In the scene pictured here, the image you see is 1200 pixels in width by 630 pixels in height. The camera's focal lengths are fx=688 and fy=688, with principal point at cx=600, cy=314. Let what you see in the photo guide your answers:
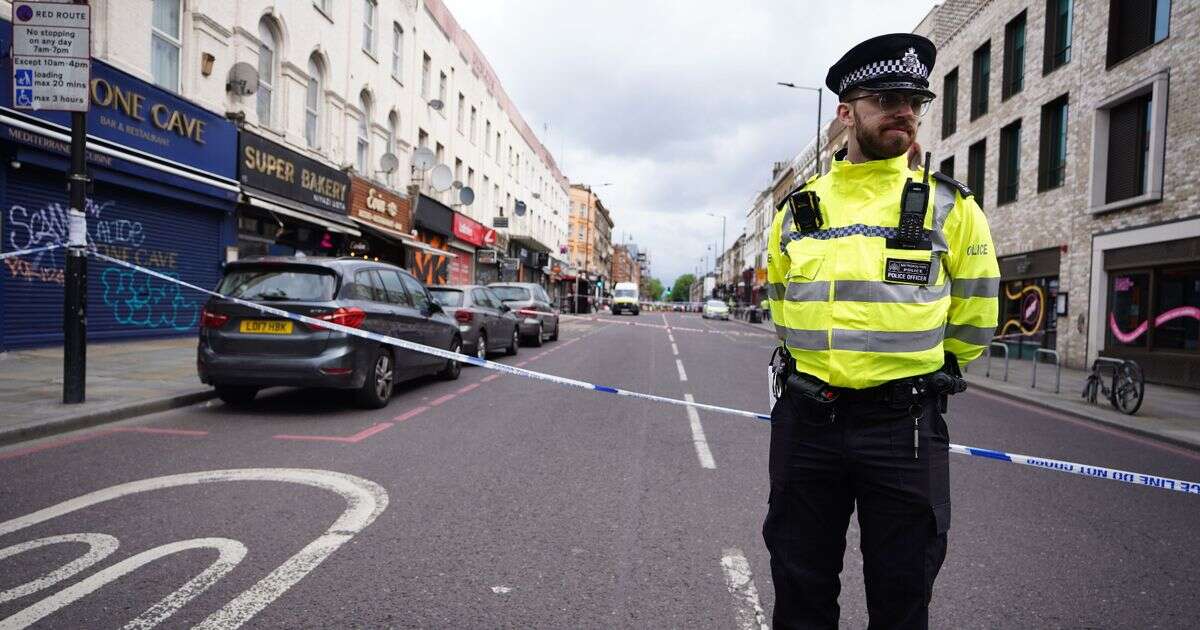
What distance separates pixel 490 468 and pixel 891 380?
13.0 feet

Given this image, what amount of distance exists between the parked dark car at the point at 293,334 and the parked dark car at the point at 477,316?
14.4 ft

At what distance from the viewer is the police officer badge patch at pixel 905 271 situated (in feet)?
6.11

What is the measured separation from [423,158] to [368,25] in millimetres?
4886

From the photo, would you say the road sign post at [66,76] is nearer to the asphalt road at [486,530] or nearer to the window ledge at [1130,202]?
the asphalt road at [486,530]

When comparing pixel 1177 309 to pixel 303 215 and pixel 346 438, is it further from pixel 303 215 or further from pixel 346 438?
pixel 303 215

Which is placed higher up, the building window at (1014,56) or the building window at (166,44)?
the building window at (1014,56)

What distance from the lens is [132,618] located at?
2.79 m

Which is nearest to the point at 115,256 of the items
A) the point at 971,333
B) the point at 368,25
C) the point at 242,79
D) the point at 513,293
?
the point at 242,79

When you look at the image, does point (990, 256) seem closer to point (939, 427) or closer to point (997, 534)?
point (939, 427)

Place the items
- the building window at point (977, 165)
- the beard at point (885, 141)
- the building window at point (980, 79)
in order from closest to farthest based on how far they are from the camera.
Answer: the beard at point (885, 141)
the building window at point (980, 79)
the building window at point (977, 165)

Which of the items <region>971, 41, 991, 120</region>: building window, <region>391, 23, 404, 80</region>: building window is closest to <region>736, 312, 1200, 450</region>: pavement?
<region>971, 41, 991, 120</region>: building window

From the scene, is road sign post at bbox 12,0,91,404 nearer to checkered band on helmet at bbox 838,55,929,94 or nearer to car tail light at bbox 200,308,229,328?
car tail light at bbox 200,308,229,328

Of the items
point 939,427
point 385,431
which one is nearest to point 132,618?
point 939,427

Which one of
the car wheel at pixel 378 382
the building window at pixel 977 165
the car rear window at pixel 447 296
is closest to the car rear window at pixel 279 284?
the car wheel at pixel 378 382
